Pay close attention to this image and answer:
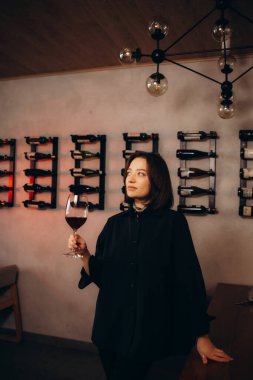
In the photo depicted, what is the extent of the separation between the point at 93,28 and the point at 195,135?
124 centimetres

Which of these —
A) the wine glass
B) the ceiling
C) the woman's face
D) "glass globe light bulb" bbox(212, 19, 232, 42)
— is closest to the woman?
the woman's face

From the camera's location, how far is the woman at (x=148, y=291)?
143 cm

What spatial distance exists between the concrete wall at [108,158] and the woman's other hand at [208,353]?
5.95ft

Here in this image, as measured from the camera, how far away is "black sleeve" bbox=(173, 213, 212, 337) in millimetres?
1384

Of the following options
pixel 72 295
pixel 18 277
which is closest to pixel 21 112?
pixel 18 277

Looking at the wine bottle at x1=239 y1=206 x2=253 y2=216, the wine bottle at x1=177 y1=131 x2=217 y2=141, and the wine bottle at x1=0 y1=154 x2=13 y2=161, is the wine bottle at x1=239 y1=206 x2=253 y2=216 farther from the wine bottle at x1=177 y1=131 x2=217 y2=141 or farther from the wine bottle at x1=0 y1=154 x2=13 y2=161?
the wine bottle at x1=0 y1=154 x2=13 y2=161

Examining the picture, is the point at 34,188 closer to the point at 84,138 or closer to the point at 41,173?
the point at 41,173

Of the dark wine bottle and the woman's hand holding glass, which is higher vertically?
the dark wine bottle

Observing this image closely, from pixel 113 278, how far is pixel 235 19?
206 cm

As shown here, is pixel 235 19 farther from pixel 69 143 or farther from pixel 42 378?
pixel 42 378

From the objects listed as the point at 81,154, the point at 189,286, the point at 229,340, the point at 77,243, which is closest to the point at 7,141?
the point at 81,154

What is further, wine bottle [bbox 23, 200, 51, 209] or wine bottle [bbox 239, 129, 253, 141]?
wine bottle [bbox 23, 200, 51, 209]

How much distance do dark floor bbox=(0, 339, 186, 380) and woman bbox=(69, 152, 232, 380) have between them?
5.36 feet

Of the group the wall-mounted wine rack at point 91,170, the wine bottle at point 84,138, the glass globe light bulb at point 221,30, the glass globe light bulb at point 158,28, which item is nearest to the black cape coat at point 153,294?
the glass globe light bulb at point 158,28
